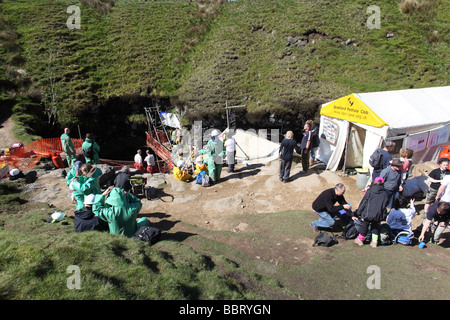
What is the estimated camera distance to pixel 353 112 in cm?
1074

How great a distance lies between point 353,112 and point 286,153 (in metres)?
3.14

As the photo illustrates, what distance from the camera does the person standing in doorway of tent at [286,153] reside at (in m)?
10.4

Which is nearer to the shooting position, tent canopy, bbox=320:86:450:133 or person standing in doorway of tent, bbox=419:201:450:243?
person standing in doorway of tent, bbox=419:201:450:243

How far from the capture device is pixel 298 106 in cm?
1698

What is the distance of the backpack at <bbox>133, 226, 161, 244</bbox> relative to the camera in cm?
632

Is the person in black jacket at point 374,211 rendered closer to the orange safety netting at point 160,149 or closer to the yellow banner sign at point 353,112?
the yellow banner sign at point 353,112

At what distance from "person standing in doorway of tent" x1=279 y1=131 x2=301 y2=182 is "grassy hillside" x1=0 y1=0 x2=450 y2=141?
274 inches

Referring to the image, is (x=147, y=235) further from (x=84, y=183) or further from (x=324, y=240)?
(x=324, y=240)

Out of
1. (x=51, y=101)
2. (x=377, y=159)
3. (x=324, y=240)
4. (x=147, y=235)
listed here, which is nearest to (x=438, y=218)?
(x=377, y=159)

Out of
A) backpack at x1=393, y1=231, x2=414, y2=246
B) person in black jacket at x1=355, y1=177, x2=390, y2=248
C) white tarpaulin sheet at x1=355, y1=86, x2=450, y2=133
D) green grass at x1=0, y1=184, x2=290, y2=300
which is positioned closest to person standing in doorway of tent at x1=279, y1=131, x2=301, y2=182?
white tarpaulin sheet at x1=355, y1=86, x2=450, y2=133

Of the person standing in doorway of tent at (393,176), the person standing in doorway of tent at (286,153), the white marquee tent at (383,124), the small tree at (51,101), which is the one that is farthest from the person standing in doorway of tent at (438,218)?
the small tree at (51,101)

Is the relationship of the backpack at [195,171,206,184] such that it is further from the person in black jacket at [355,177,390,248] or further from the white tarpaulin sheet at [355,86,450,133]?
the white tarpaulin sheet at [355,86,450,133]

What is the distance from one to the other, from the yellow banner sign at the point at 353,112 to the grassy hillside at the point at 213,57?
211 inches

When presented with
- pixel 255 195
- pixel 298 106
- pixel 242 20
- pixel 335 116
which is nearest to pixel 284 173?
pixel 255 195
